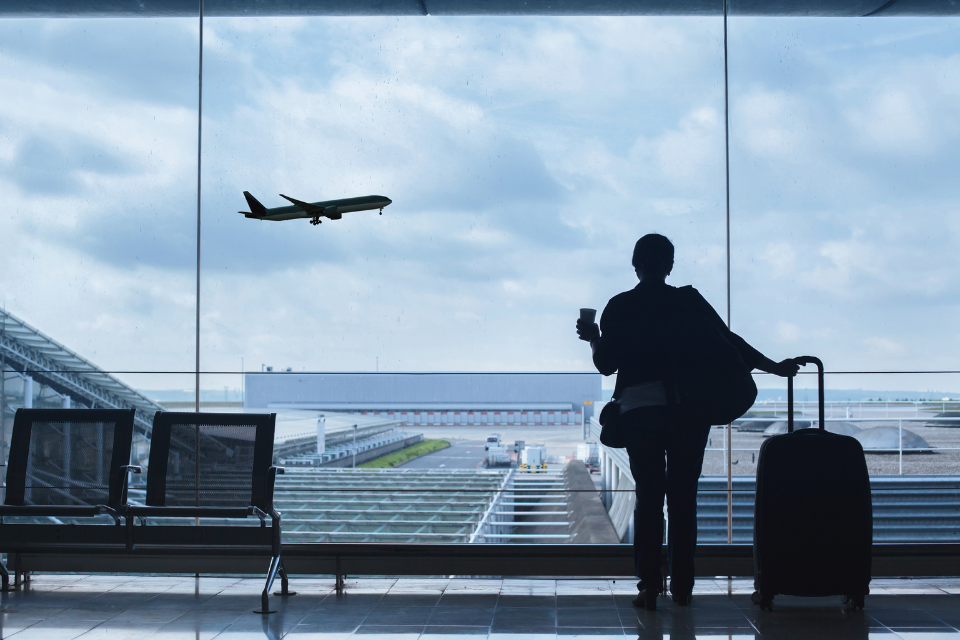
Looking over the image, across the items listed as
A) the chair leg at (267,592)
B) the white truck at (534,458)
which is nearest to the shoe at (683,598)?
the white truck at (534,458)

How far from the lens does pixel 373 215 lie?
11.3 feet

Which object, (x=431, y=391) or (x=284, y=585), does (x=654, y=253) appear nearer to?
(x=431, y=391)

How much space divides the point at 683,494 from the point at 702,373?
40cm

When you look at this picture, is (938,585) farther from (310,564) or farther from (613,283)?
(310,564)

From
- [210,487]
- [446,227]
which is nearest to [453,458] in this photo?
[446,227]

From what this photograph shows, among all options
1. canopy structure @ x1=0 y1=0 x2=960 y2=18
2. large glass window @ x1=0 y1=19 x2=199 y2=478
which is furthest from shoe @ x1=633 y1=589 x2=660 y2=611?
canopy structure @ x1=0 y1=0 x2=960 y2=18

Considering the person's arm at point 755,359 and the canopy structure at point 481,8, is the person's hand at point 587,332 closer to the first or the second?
the person's arm at point 755,359

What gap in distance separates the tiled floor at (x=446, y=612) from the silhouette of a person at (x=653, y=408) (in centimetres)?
21

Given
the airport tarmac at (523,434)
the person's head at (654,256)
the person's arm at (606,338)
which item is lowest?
the airport tarmac at (523,434)

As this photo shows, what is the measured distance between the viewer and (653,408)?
78.7 inches

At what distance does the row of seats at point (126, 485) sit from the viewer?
236 centimetres

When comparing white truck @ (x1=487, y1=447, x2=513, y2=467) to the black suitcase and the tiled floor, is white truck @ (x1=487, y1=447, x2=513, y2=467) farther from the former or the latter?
the black suitcase

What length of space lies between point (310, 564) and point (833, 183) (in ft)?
13.8

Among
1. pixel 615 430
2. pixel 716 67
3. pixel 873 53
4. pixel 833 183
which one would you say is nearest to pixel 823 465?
pixel 615 430
